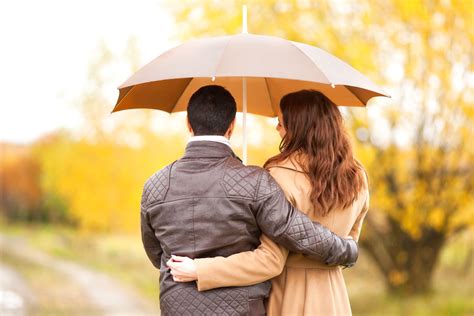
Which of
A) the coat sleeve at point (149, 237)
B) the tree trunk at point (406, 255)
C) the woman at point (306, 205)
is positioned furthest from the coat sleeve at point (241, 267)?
the tree trunk at point (406, 255)

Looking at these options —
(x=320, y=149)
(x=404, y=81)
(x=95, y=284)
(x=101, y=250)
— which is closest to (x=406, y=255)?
(x=404, y=81)

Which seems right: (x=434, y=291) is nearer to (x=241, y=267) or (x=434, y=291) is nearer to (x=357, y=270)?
(x=357, y=270)

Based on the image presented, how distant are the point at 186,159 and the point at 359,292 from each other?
33.3 ft

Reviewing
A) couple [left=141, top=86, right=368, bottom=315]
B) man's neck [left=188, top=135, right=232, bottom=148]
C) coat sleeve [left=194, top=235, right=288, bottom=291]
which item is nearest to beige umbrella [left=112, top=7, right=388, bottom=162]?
couple [left=141, top=86, right=368, bottom=315]

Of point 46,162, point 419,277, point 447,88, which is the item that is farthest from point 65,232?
point 447,88

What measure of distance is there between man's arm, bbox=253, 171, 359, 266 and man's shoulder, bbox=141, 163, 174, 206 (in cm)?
40

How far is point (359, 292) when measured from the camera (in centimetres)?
1267

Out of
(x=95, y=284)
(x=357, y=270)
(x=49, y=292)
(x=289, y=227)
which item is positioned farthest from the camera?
(x=95, y=284)

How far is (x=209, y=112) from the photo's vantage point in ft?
9.96

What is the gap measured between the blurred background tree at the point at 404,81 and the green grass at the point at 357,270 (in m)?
0.78

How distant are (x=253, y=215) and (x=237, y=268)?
23 centimetres

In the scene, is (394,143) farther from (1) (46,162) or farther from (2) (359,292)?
(1) (46,162)

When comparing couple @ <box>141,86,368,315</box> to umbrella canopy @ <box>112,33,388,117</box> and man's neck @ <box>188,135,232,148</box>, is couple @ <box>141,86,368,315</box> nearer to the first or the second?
man's neck @ <box>188,135,232,148</box>

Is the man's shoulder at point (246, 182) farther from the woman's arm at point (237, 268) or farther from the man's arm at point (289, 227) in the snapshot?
the woman's arm at point (237, 268)
